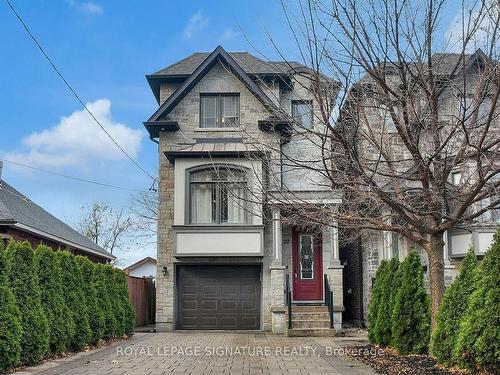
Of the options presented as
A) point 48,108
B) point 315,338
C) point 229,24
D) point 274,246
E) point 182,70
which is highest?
point 182,70

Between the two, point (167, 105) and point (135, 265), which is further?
point (135, 265)

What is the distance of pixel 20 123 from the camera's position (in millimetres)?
16281

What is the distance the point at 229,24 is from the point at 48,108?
9.48 m

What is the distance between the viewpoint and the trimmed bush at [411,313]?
31.3ft

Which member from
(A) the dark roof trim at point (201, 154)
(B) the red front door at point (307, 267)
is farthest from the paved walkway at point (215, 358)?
(A) the dark roof trim at point (201, 154)

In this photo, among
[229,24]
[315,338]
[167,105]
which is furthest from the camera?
[167,105]

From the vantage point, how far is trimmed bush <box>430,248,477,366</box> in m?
7.79

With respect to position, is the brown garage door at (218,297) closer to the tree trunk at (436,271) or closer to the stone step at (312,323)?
the stone step at (312,323)

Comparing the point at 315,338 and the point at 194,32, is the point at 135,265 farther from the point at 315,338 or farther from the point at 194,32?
the point at 194,32

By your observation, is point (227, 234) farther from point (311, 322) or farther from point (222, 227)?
point (311, 322)

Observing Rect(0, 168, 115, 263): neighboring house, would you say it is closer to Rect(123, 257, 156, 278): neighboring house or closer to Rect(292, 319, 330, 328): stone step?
Rect(292, 319, 330, 328): stone step

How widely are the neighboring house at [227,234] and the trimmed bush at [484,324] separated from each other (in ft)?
26.8

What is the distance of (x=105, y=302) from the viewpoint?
503 inches

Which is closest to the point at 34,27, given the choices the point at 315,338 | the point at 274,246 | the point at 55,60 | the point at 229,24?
the point at 55,60
